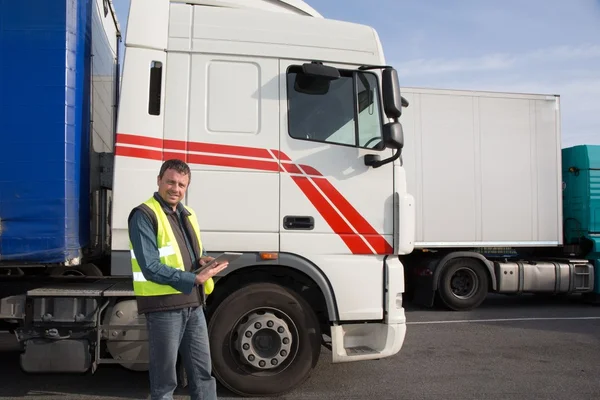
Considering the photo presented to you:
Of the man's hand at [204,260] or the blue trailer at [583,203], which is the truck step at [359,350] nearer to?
the man's hand at [204,260]

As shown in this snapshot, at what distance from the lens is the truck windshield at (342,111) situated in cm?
429

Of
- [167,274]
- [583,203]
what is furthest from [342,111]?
[583,203]

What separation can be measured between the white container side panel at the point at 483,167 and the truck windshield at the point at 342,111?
436 cm

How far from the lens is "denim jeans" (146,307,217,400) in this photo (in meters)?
3.01

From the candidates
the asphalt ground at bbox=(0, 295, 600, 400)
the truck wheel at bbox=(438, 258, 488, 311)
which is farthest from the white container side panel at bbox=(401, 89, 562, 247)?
the asphalt ground at bbox=(0, 295, 600, 400)

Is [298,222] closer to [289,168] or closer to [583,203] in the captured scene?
[289,168]

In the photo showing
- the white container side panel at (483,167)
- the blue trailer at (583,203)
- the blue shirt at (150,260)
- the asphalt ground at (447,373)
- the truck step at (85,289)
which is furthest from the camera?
the blue trailer at (583,203)

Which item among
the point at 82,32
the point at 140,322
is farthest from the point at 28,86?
the point at 140,322

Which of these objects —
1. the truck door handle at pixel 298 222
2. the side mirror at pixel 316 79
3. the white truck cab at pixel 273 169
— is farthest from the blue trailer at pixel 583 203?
the truck door handle at pixel 298 222

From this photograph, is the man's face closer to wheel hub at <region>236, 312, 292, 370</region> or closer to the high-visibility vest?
the high-visibility vest

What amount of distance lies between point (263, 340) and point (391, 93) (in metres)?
2.22

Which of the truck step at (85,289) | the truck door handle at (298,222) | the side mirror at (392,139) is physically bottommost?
the truck step at (85,289)

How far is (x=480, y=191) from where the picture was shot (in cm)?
884

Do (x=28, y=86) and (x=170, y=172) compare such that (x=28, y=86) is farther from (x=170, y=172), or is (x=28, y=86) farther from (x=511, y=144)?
(x=511, y=144)
